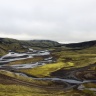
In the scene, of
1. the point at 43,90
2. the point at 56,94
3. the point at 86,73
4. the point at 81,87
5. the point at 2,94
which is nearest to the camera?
the point at 2,94

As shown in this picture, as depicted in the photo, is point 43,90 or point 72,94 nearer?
point 72,94

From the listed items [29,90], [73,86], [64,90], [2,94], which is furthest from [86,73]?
[2,94]

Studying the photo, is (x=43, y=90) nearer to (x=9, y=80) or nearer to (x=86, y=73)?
(x=9, y=80)

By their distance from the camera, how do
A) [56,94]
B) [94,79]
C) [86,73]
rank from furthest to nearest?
1. [86,73]
2. [94,79]
3. [56,94]

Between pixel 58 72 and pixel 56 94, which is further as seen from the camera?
pixel 58 72

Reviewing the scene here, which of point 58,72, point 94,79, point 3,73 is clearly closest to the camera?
point 3,73

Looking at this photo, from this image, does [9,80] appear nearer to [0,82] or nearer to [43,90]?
[0,82]

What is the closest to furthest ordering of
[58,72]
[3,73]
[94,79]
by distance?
[3,73]
[94,79]
[58,72]

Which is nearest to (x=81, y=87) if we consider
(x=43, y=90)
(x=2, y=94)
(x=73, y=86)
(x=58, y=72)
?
(x=73, y=86)
